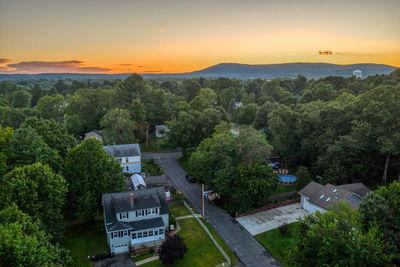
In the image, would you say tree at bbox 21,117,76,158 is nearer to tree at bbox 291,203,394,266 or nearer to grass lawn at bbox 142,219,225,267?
grass lawn at bbox 142,219,225,267

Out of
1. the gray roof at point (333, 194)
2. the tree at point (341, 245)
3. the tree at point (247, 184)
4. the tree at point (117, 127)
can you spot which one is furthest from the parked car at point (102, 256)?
the tree at point (117, 127)

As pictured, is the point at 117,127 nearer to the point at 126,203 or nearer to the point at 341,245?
the point at 126,203

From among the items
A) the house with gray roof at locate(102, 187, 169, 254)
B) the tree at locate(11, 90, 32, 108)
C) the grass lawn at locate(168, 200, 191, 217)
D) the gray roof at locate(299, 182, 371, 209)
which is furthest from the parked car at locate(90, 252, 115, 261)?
the tree at locate(11, 90, 32, 108)

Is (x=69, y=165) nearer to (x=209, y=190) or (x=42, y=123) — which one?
(x=42, y=123)

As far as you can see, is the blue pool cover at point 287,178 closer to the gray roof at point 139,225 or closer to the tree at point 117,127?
the gray roof at point 139,225

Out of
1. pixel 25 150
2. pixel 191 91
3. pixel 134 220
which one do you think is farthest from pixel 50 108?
pixel 134 220

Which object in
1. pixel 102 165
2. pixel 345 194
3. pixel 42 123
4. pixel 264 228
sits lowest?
pixel 264 228

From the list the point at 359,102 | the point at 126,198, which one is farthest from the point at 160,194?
the point at 359,102
